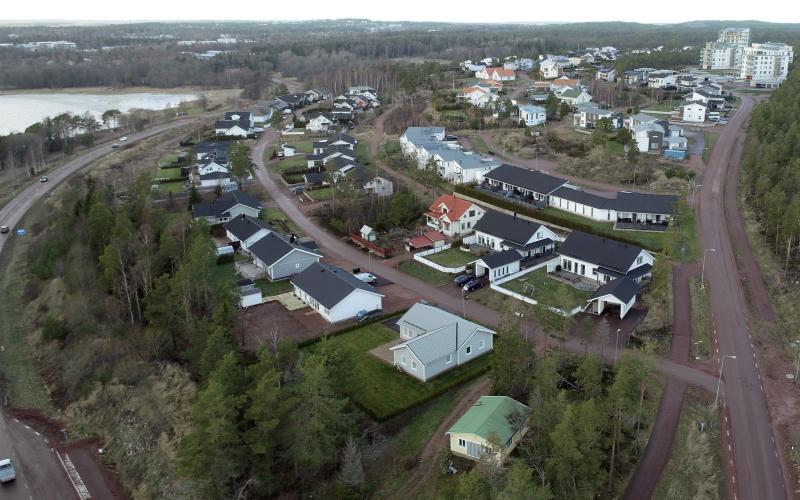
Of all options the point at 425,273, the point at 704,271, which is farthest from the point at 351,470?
the point at 704,271

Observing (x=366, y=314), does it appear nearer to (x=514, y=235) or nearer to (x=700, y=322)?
(x=514, y=235)

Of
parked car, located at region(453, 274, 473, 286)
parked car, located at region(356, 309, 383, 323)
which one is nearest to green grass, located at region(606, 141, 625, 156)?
parked car, located at region(453, 274, 473, 286)

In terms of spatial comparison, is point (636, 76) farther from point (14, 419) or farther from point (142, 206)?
point (14, 419)

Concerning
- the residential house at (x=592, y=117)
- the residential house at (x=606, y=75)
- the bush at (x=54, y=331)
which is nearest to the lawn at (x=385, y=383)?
the bush at (x=54, y=331)

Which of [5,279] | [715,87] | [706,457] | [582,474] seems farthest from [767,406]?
[715,87]

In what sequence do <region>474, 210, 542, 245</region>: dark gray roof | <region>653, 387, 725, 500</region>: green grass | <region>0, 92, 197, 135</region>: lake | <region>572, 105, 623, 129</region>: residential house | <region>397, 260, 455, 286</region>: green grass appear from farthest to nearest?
Result: <region>0, 92, 197, 135</region>: lake < <region>572, 105, 623, 129</region>: residential house < <region>474, 210, 542, 245</region>: dark gray roof < <region>397, 260, 455, 286</region>: green grass < <region>653, 387, 725, 500</region>: green grass

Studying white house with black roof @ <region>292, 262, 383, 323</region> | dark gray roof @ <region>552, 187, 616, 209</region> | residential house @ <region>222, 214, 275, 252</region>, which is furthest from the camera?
dark gray roof @ <region>552, 187, 616, 209</region>

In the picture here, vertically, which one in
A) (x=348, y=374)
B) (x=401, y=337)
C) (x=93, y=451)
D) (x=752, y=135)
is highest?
(x=752, y=135)

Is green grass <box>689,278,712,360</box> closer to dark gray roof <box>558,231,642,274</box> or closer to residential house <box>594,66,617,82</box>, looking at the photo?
dark gray roof <box>558,231,642,274</box>
